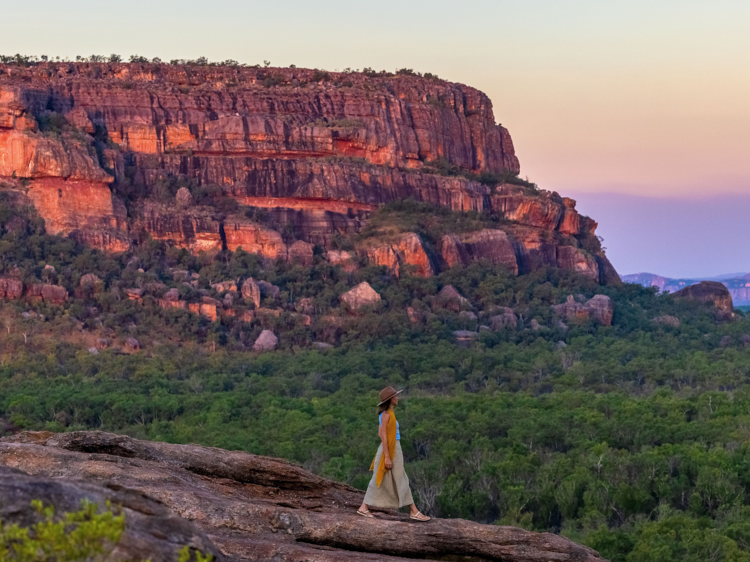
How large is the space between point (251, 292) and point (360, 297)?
660 cm

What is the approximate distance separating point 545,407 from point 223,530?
125 feet

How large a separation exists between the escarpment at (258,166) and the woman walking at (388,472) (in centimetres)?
5815

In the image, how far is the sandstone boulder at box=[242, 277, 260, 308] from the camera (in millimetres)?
66688

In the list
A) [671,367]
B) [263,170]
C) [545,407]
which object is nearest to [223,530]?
[545,407]

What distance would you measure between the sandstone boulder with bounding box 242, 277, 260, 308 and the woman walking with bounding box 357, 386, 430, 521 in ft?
179

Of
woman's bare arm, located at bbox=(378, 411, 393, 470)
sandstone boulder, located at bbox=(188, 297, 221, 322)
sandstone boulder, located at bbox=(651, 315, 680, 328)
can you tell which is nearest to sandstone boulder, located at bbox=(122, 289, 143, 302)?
sandstone boulder, located at bbox=(188, 297, 221, 322)

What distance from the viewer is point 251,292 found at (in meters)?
66.9

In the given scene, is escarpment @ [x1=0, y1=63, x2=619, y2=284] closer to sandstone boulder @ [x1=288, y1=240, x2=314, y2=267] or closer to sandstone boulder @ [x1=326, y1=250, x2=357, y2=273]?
sandstone boulder @ [x1=326, y1=250, x2=357, y2=273]

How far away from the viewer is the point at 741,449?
37531 millimetres

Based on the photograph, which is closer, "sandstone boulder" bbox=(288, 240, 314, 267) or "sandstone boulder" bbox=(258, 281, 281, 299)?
"sandstone boulder" bbox=(258, 281, 281, 299)

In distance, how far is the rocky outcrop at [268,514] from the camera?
11.2 metres

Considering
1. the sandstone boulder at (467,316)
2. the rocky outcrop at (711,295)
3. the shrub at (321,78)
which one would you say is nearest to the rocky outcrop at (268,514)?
the sandstone boulder at (467,316)

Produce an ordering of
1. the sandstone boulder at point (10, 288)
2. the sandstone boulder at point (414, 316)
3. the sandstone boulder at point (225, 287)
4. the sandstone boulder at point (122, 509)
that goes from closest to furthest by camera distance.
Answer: the sandstone boulder at point (122, 509) → the sandstone boulder at point (10, 288) → the sandstone boulder at point (225, 287) → the sandstone boulder at point (414, 316)

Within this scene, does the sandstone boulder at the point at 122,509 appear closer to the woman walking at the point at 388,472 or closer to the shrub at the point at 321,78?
the woman walking at the point at 388,472
